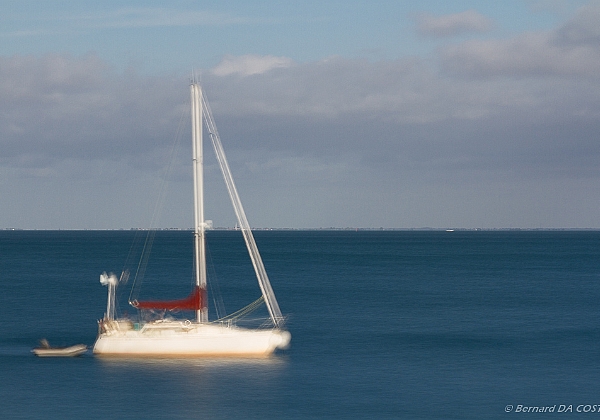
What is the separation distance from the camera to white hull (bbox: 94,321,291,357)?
52.8 metres

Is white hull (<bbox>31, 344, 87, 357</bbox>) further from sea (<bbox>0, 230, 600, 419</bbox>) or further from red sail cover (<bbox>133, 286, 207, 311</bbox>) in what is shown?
red sail cover (<bbox>133, 286, 207, 311</bbox>)

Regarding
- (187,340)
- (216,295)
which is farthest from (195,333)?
(216,295)

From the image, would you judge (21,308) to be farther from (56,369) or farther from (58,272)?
(58,272)

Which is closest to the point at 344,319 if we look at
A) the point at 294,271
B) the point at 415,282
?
the point at 415,282

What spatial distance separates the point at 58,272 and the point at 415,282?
55843mm

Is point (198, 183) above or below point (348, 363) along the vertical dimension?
above

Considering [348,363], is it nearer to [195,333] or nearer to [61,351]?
[195,333]

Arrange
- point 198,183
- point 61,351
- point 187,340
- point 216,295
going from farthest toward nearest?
point 216,295 < point 61,351 < point 198,183 < point 187,340

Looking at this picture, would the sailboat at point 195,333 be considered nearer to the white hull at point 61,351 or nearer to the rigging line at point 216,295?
the white hull at point 61,351

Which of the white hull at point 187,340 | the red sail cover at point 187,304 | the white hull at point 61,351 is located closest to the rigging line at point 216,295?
the white hull at point 61,351

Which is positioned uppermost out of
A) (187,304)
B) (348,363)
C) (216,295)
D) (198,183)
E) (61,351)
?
(216,295)

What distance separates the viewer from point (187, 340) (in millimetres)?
52844

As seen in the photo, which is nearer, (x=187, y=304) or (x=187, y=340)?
(x=187, y=340)

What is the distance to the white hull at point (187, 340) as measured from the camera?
52844 mm
